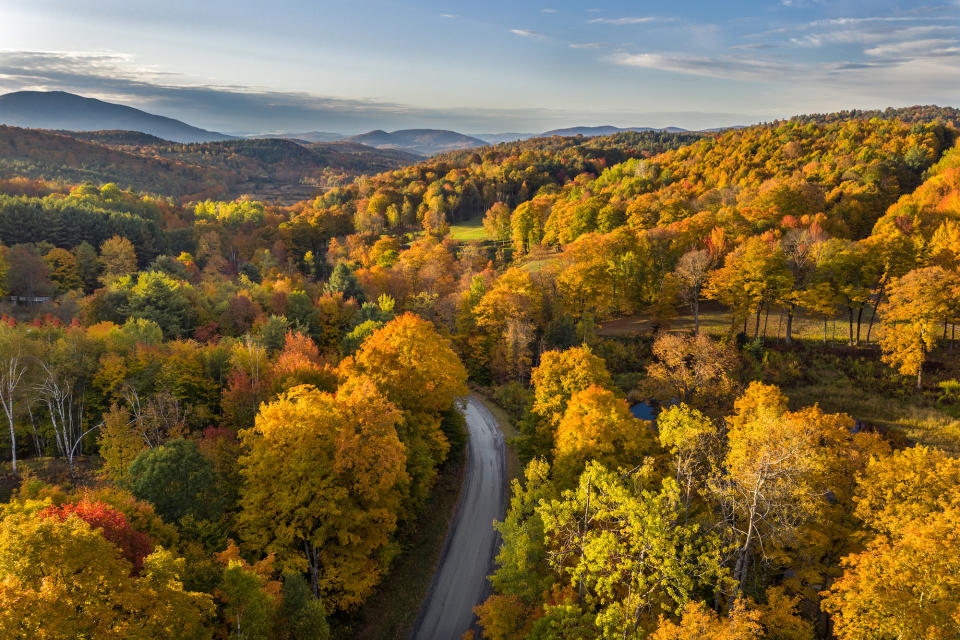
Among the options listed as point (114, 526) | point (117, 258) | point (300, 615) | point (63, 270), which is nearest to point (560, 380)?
point (300, 615)

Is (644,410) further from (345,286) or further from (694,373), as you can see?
(345,286)

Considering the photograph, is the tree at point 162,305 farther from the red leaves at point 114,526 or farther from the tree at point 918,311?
the tree at point 918,311

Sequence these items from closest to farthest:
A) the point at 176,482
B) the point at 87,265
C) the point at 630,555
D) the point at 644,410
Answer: the point at 630,555
the point at 176,482
the point at 644,410
the point at 87,265

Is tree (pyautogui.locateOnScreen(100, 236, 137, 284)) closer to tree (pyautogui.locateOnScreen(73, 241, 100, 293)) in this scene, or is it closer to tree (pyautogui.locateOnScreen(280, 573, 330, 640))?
tree (pyautogui.locateOnScreen(73, 241, 100, 293))

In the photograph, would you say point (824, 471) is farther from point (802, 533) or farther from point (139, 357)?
point (139, 357)

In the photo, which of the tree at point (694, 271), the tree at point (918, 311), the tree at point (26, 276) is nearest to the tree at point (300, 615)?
the tree at point (694, 271)
